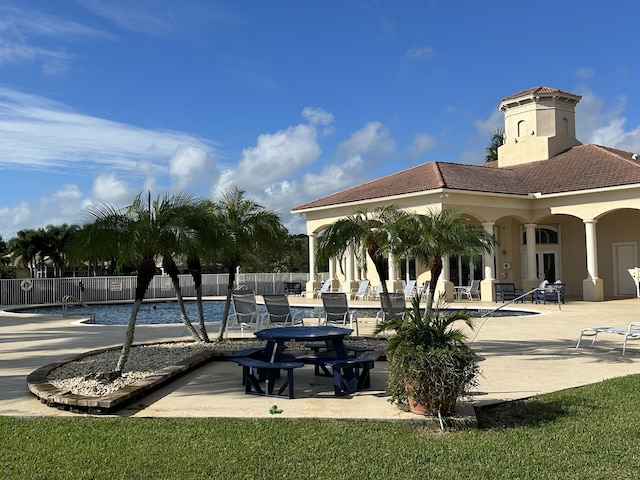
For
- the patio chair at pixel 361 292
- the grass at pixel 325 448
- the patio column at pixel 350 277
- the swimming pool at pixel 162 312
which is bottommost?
the swimming pool at pixel 162 312

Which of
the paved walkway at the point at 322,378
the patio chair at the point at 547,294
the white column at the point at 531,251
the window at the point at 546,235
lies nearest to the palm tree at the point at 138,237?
the paved walkway at the point at 322,378

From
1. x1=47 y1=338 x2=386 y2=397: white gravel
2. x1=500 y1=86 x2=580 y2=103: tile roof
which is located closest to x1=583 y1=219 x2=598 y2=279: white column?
x1=500 y1=86 x2=580 y2=103: tile roof

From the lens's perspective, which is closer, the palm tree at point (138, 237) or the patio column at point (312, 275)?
the palm tree at point (138, 237)

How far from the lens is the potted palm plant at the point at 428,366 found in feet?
20.4

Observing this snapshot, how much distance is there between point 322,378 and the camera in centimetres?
902

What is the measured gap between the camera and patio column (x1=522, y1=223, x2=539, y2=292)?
2736cm

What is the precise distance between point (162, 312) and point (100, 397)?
1840 centimetres

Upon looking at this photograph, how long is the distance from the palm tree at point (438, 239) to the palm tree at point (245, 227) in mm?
2790

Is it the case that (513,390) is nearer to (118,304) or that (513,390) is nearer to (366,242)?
(366,242)

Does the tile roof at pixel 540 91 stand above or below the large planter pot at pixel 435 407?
above

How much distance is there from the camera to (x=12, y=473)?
16.3 ft

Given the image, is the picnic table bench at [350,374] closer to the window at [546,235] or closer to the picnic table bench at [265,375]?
the picnic table bench at [265,375]

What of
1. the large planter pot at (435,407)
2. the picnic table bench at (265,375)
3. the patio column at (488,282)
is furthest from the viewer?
the patio column at (488,282)

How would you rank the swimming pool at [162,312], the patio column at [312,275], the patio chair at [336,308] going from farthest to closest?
the patio column at [312,275]
the swimming pool at [162,312]
the patio chair at [336,308]
